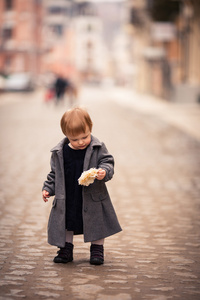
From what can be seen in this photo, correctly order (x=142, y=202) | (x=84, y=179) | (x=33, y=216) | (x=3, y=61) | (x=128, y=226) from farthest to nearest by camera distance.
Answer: (x=3, y=61), (x=142, y=202), (x=33, y=216), (x=128, y=226), (x=84, y=179)

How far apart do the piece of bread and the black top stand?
0.70 feet

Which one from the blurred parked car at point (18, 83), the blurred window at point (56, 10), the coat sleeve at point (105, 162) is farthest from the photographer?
the blurred window at point (56, 10)

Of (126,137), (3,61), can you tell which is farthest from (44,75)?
(126,137)

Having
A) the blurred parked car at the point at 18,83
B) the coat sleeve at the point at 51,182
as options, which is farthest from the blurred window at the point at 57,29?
the coat sleeve at the point at 51,182

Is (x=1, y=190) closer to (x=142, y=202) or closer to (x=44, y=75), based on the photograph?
(x=142, y=202)

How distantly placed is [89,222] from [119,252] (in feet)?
2.22

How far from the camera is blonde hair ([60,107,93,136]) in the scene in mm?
4336

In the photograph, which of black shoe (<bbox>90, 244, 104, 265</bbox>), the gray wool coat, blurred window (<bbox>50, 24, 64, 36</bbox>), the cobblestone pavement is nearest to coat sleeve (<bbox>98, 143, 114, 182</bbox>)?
the gray wool coat

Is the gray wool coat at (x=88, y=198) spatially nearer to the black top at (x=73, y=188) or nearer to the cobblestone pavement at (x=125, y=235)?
the black top at (x=73, y=188)

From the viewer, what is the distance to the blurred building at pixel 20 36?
2921 inches

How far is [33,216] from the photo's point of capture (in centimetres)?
654

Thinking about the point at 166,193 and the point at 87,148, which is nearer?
the point at 87,148

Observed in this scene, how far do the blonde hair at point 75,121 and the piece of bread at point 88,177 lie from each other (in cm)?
27

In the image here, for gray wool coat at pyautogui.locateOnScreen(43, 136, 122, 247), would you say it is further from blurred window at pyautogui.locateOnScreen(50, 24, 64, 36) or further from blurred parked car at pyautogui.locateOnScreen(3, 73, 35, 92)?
blurred window at pyautogui.locateOnScreen(50, 24, 64, 36)
